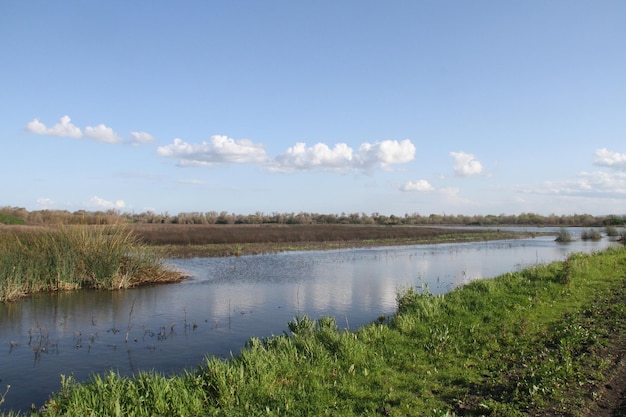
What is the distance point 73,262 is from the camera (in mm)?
17844

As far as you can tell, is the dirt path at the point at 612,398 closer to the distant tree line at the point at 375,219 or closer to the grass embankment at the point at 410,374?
the grass embankment at the point at 410,374

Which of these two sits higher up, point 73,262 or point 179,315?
point 73,262

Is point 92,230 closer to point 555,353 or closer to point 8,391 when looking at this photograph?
point 8,391

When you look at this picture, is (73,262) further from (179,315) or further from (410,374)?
(410,374)

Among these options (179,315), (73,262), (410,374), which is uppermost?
(73,262)

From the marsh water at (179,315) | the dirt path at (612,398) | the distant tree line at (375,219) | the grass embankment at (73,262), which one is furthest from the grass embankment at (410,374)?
the distant tree line at (375,219)

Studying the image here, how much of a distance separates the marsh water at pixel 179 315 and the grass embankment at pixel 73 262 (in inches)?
31.5

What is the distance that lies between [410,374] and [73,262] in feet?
50.4

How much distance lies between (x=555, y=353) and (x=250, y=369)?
504 cm

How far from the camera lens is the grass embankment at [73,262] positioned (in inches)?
638

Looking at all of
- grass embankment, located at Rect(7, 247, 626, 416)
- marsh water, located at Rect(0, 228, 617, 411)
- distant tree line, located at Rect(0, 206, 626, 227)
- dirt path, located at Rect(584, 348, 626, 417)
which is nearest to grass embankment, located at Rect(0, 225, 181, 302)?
marsh water, located at Rect(0, 228, 617, 411)

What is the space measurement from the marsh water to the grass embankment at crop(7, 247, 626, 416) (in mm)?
1698

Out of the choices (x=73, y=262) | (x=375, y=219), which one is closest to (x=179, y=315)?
(x=73, y=262)

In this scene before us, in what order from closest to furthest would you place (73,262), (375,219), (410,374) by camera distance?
1. (410,374)
2. (73,262)
3. (375,219)
